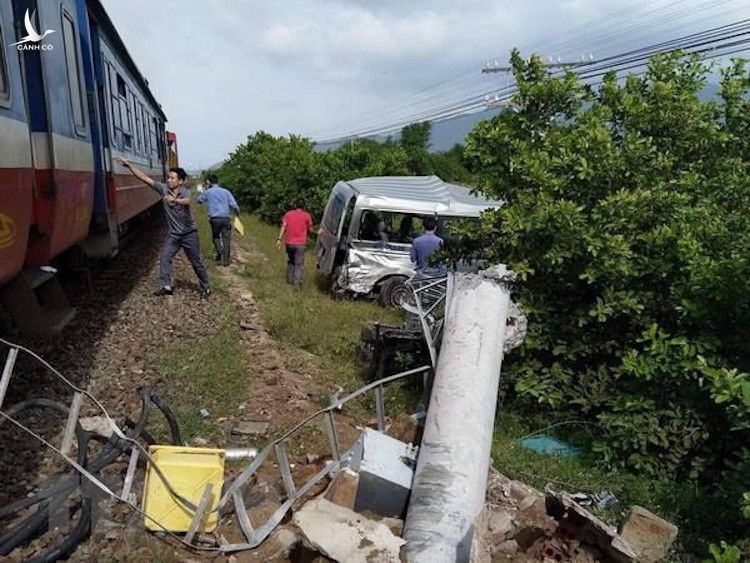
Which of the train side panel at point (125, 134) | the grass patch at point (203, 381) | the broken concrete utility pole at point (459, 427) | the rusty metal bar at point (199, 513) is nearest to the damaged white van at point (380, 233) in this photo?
the train side panel at point (125, 134)

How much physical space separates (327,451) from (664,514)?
2.37m

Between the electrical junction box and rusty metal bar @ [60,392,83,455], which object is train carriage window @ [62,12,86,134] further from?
the electrical junction box

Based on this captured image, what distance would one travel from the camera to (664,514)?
4.53 metres

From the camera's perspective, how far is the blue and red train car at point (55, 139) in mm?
4008

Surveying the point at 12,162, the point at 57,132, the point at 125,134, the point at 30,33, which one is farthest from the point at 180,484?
the point at 125,134

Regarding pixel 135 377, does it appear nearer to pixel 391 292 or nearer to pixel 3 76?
pixel 3 76

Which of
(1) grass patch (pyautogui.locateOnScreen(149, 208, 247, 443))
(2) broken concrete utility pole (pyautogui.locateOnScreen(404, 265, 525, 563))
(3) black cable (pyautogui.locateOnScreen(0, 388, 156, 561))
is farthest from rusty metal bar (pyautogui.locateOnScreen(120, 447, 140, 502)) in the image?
(2) broken concrete utility pole (pyautogui.locateOnScreen(404, 265, 525, 563))

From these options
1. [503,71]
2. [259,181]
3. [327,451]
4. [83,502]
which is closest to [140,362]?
[327,451]

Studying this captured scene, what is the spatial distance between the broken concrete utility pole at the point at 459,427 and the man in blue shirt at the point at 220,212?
8411 millimetres

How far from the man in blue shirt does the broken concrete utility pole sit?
331 inches

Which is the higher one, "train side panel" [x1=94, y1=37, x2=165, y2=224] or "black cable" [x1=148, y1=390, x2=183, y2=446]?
"train side panel" [x1=94, y1=37, x2=165, y2=224]

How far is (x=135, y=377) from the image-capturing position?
5.97 metres

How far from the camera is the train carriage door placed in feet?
15.6

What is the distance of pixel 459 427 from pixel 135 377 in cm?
325
